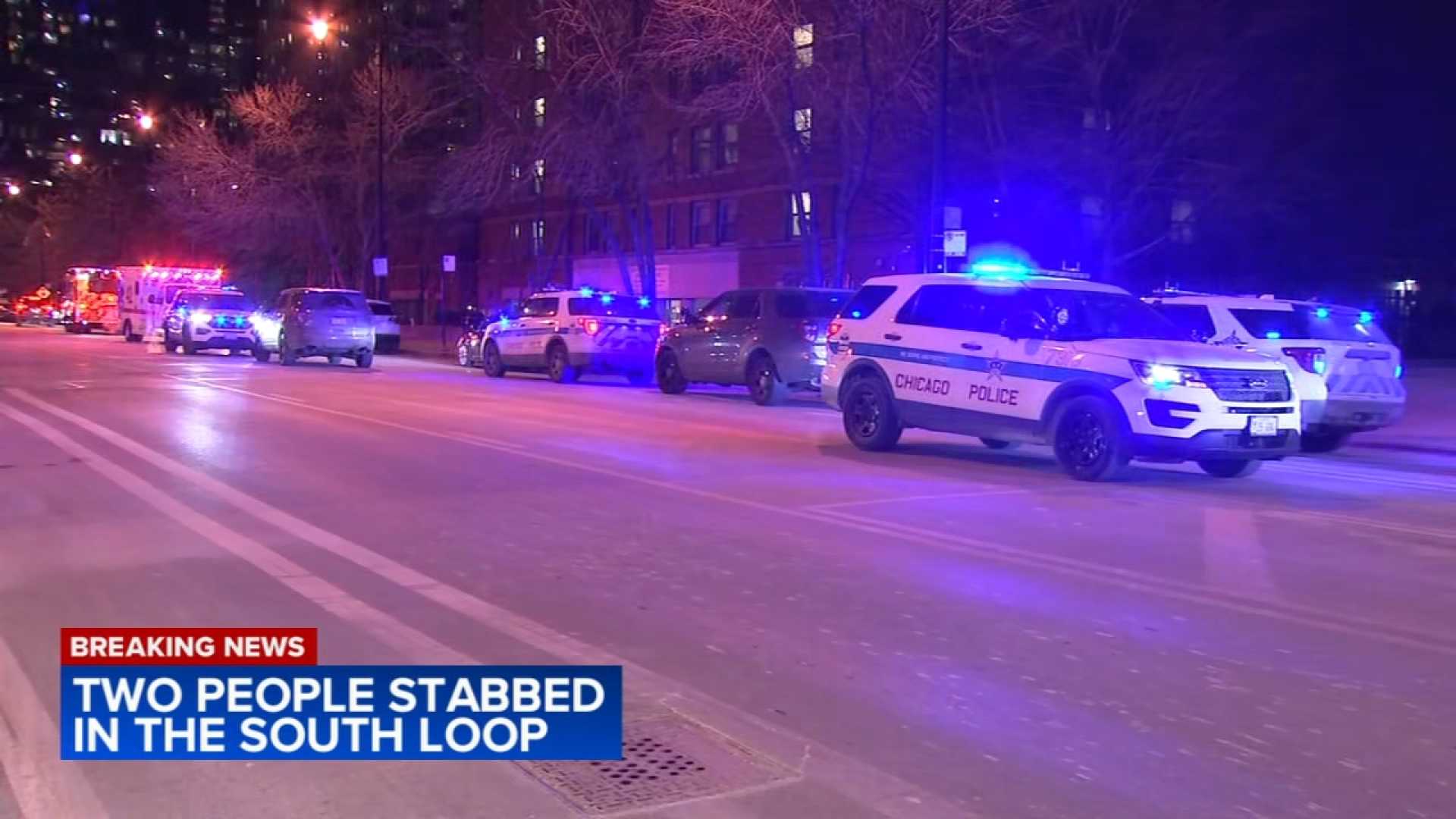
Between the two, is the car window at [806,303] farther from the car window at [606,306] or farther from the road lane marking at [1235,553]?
the road lane marking at [1235,553]

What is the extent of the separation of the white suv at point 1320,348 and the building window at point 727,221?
33.0 metres

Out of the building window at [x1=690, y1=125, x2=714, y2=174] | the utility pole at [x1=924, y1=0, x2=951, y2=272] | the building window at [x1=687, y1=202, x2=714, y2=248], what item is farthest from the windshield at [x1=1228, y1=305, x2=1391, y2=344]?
the building window at [x1=687, y1=202, x2=714, y2=248]

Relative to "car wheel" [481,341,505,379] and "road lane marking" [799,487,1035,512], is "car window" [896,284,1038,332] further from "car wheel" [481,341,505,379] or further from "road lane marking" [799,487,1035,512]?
"car wheel" [481,341,505,379]

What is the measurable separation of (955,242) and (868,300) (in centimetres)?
739

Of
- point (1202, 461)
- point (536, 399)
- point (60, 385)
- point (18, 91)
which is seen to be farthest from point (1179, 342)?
point (18, 91)

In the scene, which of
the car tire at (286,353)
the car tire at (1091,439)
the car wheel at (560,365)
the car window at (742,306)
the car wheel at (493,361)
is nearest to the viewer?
the car tire at (1091,439)

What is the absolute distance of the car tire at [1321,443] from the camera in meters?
16.3

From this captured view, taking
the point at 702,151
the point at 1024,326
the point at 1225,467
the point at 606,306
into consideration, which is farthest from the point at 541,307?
the point at 702,151

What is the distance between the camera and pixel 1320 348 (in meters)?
14.9

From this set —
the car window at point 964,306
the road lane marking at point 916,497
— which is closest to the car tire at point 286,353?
the car window at point 964,306

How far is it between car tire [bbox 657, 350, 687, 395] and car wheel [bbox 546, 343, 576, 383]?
10.1ft

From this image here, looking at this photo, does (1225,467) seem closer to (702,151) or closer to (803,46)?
(803,46)

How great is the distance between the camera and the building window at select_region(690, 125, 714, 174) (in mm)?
48344

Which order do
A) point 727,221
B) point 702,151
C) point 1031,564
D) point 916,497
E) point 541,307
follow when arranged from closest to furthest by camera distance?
point 1031,564
point 916,497
point 541,307
point 727,221
point 702,151
